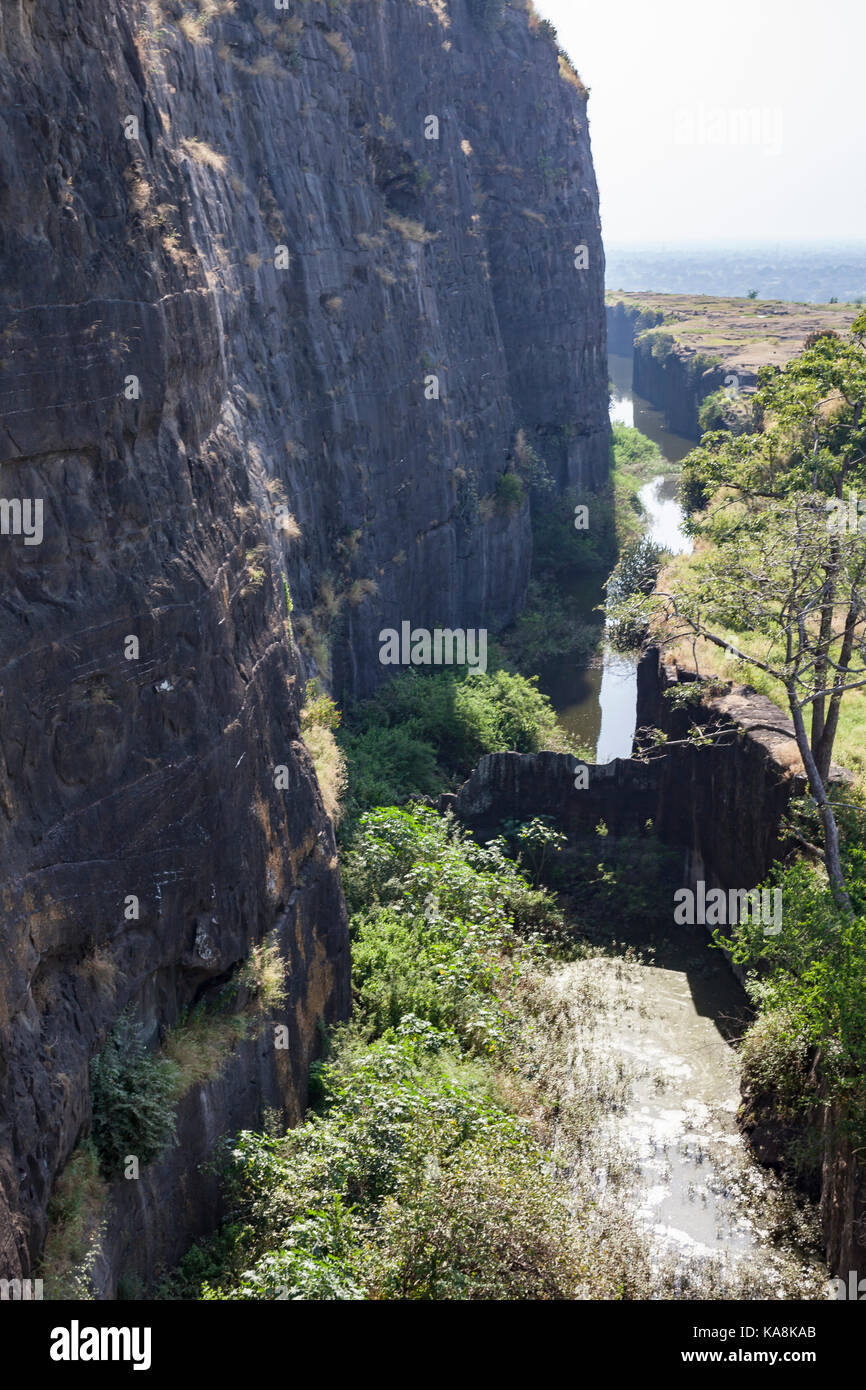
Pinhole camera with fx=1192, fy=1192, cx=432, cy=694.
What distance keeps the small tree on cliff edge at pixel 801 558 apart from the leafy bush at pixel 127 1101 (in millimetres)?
7830

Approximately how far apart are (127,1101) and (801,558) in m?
10.7

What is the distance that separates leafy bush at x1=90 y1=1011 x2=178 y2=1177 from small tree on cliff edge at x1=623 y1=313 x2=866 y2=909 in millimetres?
7830

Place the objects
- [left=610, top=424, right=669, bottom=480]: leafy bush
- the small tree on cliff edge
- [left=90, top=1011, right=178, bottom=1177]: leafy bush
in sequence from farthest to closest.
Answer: [left=610, top=424, right=669, bottom=480]: leafy bush
the small tree on cliff edge
[left=90, top=1011, right=178, bottom=1177]: leafy bush

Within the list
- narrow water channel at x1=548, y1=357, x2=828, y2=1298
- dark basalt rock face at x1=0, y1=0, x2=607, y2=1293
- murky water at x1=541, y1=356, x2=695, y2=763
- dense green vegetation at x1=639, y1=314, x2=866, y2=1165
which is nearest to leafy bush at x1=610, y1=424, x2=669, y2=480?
murky water at x1=541, y1=356, x2=695, y2=763

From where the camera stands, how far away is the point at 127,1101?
26.2 feet

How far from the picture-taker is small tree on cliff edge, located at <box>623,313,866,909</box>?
1463 centimetres

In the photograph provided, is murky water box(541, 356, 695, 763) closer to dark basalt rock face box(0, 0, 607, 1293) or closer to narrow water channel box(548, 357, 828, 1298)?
narrow water channel box(548, 357, 828, 1298)

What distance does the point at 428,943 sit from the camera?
15.1 meters

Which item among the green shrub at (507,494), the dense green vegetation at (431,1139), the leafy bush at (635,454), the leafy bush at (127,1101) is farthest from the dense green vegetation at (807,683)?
the leafy bush at (635,454)

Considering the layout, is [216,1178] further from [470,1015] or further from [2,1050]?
[470,1015]

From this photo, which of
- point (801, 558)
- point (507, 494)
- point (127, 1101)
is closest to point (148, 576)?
point (127, 1101)

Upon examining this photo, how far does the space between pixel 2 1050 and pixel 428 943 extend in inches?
348

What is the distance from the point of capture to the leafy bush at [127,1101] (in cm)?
793
